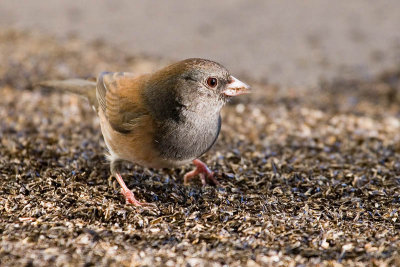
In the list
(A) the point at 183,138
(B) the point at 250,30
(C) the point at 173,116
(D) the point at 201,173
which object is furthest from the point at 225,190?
(B) the point at 250,30

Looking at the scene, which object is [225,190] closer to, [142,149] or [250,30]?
[142,149]

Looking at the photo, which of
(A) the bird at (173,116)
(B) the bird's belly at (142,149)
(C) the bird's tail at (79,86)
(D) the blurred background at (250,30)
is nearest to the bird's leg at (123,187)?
(A) the bird at (173,116)

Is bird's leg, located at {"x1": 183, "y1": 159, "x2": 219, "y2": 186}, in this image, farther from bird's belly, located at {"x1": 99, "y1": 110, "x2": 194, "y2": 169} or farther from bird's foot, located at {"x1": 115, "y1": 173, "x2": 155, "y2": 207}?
bird's foot, located at {"x1": 115, "y1": 173, "x2": 155, "y2": 207}

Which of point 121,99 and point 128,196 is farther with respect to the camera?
point 121,99

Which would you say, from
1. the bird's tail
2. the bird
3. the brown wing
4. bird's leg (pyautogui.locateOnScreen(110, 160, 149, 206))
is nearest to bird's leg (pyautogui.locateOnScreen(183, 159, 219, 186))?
the bird

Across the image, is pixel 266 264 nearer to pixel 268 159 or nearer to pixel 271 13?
pixel 268 159

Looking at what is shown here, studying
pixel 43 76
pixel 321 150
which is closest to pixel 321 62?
pixel 321 150

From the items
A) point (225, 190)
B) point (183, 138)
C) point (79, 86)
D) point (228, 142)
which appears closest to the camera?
point (183, 138)
